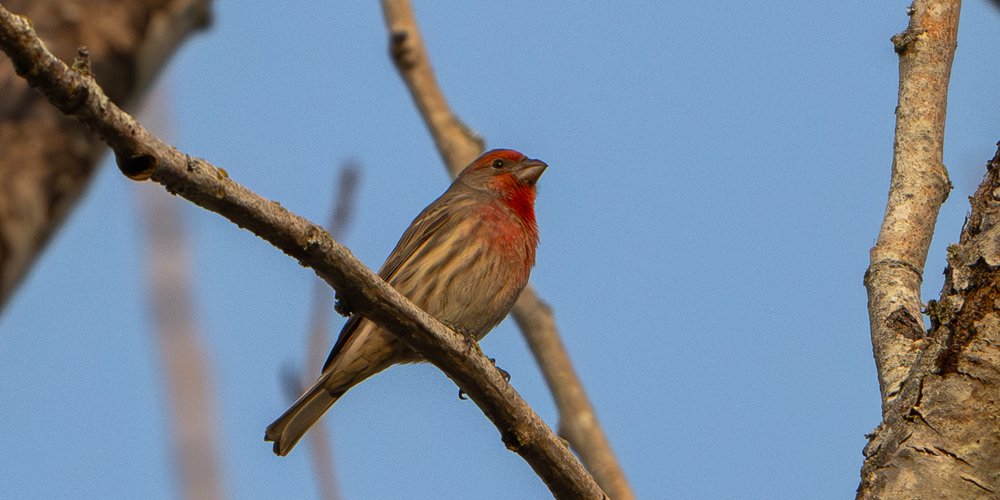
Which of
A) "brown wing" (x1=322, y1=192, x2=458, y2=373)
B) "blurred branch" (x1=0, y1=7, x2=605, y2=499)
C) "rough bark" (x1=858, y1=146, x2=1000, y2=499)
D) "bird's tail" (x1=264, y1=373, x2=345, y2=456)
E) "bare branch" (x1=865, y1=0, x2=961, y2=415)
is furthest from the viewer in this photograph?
"brown wing" (x1=322, y1=192, x2=458, y2=373)

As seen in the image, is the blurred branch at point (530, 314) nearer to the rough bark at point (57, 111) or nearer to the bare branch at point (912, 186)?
the rough bark at point (57, 111)

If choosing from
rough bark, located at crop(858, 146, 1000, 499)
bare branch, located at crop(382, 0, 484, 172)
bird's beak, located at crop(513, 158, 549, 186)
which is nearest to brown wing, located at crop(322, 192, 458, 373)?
bare branch, located at crop(382, 0, 484, 172)

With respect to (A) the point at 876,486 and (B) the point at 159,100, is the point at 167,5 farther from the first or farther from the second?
(A) the point at 876,486

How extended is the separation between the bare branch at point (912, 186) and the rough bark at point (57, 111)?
3.30 m

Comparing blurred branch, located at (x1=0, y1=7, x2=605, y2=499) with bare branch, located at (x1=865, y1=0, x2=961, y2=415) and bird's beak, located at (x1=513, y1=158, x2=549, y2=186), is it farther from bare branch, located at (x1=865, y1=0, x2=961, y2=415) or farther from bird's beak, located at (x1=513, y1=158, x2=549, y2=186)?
bird's beak, located at (x1=513, y1=158, x2=549, y2=186)

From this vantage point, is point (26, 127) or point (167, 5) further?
point (167, 5)

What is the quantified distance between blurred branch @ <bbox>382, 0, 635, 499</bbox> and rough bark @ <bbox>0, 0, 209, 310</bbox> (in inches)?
53.9

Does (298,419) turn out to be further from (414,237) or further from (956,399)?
(956,399)

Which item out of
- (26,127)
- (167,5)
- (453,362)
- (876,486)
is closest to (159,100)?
(26,127)

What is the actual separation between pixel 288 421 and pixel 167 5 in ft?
7.38

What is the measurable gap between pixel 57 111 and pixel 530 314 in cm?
287

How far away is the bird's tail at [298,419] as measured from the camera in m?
6.74

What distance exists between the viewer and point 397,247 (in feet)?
26.5

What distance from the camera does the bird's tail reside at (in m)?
6.74
